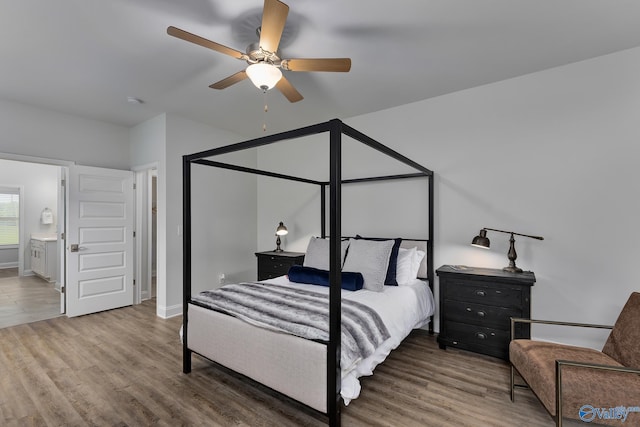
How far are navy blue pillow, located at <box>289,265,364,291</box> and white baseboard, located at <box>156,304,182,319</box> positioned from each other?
189 cm

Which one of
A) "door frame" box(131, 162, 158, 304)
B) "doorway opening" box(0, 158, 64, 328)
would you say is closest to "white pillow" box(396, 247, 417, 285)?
"door frame" box(131, 162, 158, 304)

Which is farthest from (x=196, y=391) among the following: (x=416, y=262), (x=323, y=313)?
(x=416, y=262)

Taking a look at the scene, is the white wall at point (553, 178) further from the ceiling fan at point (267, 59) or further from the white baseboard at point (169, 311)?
the white baseboard at point (169, 311)

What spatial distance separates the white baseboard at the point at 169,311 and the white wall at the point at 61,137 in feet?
7.48

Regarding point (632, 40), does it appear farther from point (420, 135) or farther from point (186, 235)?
point (186, 235)

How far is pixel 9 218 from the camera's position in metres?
7.20

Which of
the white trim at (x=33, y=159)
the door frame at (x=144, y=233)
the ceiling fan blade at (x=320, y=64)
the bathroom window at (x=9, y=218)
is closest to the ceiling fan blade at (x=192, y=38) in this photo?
the ceiling fan blade at (x=320, y=64)

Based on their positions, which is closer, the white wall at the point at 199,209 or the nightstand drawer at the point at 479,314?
the nightstand drawer at the point at 479,314

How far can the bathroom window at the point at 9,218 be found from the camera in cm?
709

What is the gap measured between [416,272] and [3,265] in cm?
939

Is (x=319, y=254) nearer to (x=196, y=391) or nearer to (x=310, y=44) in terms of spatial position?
(x=196, y=391)

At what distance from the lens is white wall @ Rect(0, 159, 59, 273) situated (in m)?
6.67

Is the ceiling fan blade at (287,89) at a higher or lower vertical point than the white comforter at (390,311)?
higher

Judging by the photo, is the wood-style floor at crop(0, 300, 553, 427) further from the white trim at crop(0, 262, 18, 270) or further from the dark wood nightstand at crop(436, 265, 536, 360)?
the white trim at crop(0, 262, 18, 270)
